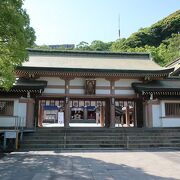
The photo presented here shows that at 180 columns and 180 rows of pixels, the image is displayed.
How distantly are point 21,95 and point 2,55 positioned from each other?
6758 millimetres

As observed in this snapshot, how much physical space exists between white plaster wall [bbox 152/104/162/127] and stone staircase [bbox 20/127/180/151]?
1935 mm

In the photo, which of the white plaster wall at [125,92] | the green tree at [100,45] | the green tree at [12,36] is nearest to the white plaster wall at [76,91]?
the white plaster wall at [125,92]

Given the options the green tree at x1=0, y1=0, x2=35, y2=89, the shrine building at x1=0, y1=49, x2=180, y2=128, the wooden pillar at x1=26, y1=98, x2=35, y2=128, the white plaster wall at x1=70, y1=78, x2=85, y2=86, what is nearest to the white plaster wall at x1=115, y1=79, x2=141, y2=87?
the shrine building at x1=0, y1=49, x2=180, y2=128

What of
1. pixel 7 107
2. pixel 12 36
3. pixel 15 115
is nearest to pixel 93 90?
pixel 15 115

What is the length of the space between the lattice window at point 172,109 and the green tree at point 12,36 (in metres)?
12.2

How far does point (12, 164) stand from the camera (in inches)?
397

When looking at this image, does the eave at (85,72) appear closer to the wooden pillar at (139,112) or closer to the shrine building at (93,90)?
the shrine building at (93,90)

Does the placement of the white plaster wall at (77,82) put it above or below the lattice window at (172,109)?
above

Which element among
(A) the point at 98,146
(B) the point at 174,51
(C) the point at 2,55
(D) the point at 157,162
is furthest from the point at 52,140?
(B) the point at 174,51

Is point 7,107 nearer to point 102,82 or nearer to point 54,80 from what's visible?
point 54,80

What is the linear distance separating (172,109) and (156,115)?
1463mm

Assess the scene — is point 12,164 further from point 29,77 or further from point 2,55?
point 29,77

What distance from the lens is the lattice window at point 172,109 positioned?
20.5m

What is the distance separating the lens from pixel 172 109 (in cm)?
2059
